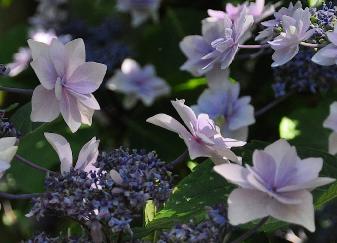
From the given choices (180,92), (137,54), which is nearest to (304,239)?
(180,92)

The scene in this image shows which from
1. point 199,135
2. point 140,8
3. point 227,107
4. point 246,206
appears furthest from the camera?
point 140,8

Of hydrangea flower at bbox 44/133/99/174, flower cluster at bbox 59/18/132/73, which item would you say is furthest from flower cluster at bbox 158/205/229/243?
flower cluster at bbox 59/18/132/73

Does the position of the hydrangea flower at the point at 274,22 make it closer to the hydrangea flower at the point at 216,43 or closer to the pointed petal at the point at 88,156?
the hydrangea flower at the point at 216,43

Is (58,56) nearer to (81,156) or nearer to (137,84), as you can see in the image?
(81,156)

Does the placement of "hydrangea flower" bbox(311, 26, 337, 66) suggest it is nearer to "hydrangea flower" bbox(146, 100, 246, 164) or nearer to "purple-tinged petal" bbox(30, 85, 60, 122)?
"hydrangea flower" bbox(146, 100, 246, 164)

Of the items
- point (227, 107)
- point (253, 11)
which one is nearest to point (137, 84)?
point (227, 107)

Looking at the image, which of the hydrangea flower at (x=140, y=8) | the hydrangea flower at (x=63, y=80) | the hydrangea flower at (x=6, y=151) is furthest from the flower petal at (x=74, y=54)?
the hydrangea flower at (x=140, y=8)
